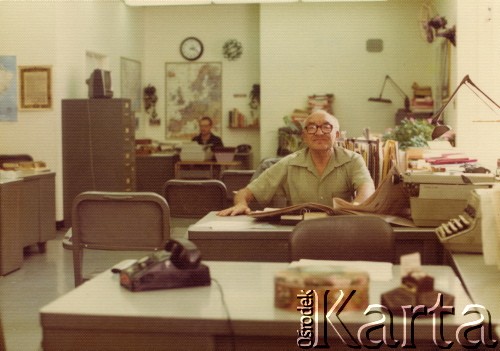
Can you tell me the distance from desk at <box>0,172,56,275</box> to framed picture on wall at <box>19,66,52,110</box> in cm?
163

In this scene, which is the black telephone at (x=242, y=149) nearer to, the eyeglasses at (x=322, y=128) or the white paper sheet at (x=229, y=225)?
the eyeglasses at (x=322, y=128)

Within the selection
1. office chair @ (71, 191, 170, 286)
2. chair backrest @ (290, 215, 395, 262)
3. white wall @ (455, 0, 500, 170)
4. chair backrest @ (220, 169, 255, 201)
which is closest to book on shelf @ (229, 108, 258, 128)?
white wall @ (455, 0, 500, 170)

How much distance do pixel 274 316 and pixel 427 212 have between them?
175 centimetres

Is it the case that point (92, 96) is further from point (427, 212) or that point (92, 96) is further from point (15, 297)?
point (427, 212)

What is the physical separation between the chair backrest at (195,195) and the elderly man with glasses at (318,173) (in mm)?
559

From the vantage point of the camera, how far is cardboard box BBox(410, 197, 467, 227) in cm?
334

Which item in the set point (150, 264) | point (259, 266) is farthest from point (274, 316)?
point (259, 266)

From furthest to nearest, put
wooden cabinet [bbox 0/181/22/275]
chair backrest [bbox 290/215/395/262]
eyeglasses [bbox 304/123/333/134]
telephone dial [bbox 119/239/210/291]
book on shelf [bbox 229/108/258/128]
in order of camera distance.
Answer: book on shelf [bbox 229/108/258/128]
wooden cabinet [bbox 0/181/22/275]
eyeglasses [bbox 304/123/333/134]
chair backrest [bbox 290/215/395/262]
telephone dial [bbox 119/239/210/291]

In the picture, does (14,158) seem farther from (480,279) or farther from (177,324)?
(177,324)

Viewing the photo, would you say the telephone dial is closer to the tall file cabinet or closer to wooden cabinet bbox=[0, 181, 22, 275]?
wooden cabinet bbox=[0, 181, 22, 275]

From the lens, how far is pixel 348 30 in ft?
34.4

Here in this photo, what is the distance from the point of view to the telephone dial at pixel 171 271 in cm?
215

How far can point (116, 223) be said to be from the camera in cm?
388

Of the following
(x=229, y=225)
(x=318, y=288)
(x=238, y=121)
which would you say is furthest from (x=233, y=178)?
(x=238, y=121)
